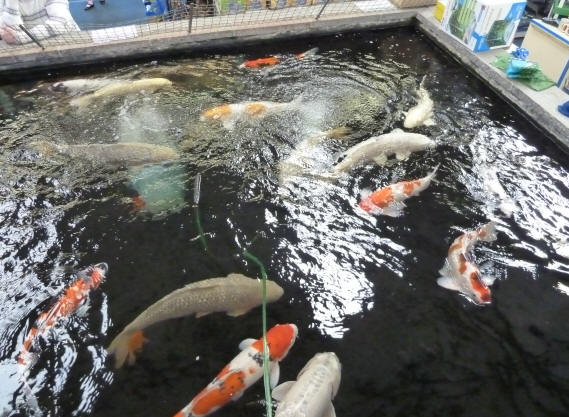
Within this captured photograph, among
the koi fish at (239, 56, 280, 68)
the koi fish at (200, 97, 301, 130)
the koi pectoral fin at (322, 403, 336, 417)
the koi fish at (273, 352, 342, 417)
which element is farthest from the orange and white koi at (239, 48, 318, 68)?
the koi pectoral fin at (322, 403, 336, 417)

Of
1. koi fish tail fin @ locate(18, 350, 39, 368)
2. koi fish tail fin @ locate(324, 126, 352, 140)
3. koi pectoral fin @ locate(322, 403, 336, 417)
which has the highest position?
koi fish tail fin @ locate(324, 126, 352, 140)

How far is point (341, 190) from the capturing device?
502 centimetres

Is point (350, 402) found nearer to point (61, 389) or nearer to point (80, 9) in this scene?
point (61, 389)

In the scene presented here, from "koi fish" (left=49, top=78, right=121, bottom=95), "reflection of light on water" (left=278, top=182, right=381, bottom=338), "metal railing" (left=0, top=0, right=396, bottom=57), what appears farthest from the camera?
"metal railing" (left=0, top=0, right=396, bottom=57)

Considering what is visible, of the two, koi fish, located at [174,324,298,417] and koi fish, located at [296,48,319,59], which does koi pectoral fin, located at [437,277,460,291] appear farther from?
koi fish, located at [296,48,319,59]

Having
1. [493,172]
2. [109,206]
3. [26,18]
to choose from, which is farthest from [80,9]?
[493,172]

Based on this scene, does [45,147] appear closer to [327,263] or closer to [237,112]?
[237,112]

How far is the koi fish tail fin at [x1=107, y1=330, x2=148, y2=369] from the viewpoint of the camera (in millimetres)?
3547

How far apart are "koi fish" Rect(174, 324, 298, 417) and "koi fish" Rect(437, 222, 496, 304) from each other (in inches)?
71.9

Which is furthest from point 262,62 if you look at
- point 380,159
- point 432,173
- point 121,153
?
point 432,173

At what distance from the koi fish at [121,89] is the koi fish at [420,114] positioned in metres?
4.05

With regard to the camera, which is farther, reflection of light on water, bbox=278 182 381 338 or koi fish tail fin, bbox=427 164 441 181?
koi fish tail fin, bbox=427 164 441 181

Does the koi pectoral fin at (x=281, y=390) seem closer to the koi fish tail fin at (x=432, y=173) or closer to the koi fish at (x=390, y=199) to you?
the koi fish at (x=390, y=199)

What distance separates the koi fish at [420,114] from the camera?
6.02 m
